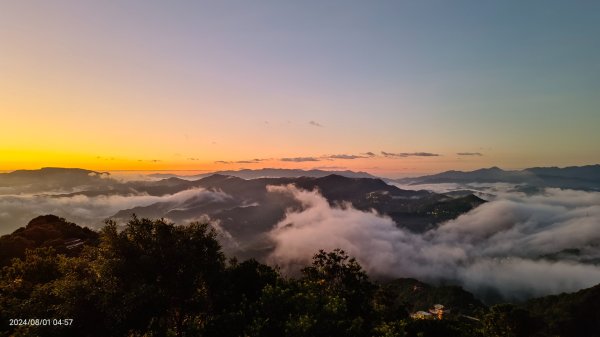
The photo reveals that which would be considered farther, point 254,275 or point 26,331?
point 254,275

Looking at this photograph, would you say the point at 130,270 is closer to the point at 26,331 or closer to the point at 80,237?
the point at 26,331

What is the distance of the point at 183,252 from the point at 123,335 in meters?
9.59

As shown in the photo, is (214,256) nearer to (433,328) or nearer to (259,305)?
(259,305)

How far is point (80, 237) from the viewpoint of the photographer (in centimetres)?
11069

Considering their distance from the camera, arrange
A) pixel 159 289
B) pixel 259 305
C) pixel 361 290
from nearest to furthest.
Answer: pixel 159 289
pixel 259 305
pixel 361 290

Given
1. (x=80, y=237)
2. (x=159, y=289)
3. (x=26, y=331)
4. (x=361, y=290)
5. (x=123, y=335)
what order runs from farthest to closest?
(x=80, y=237), (x=361, y=290), (x=159, y=289), (x=123, y=335), (x=26, y=331)

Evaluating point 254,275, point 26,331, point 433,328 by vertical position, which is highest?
point 26,331

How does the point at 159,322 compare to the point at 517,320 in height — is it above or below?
above

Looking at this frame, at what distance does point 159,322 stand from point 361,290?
56.5 m

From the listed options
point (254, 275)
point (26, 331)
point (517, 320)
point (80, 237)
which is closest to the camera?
point (26, 331)

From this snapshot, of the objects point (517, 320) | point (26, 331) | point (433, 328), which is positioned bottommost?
point (517, 320)

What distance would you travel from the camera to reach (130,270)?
3609 cm

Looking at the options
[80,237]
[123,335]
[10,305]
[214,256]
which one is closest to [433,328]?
[214,256]

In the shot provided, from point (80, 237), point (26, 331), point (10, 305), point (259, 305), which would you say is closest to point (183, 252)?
point (259, 305)
